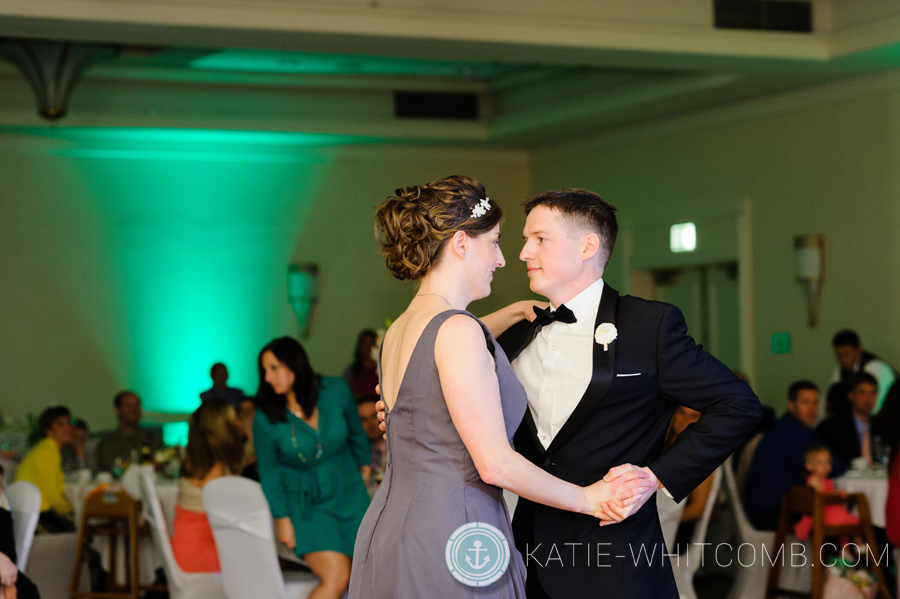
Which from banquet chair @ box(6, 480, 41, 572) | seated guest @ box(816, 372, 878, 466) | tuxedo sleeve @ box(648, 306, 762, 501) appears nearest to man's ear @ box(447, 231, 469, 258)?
tuxedo sleeve @ box(648, 306, 762, 501)

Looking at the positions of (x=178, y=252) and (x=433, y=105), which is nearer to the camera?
(x=433, y=105)

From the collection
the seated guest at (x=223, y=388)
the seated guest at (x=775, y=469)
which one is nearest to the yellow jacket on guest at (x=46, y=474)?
the seated guest at (x=223, y=388)

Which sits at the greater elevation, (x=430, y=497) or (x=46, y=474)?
(x=430, y=497)

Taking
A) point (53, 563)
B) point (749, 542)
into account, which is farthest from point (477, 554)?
point (53, 563)

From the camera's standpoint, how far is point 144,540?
604 centimetres

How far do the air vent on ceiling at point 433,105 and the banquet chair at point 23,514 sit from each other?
643cm

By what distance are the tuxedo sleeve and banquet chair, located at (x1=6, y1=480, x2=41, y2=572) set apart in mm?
3019

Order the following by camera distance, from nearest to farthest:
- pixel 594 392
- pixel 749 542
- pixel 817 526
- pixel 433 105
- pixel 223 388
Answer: pixel 594 392, pixel 817 526, pixel 749 542, pixel 223 388, pixel 433 105

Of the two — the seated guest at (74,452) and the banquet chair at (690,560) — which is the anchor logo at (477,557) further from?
the seated guest at (74,452)

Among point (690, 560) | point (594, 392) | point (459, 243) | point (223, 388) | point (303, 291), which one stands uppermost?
point (303, 291)

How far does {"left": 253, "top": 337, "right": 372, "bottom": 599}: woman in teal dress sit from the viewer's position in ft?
14.5

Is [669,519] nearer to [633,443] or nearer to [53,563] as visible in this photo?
[633,443]

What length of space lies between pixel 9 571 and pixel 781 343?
20.5 feet

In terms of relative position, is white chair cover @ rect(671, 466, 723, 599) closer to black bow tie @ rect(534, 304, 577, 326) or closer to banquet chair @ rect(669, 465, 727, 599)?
banquet chair @ rect(669, 465, 727, 599)
